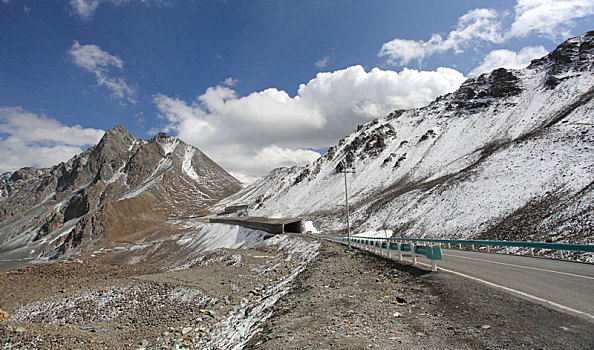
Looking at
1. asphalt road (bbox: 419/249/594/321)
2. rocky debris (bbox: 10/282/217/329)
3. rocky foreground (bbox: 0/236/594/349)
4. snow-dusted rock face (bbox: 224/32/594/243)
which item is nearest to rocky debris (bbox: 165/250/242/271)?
rocky foreground (bbox: 0/236/594/349)

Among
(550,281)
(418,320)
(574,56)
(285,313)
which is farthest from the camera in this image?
Result: (574,56)

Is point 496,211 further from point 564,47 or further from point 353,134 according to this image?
point 353,134

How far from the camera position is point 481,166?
49.5 m

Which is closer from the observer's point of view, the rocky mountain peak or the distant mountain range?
the distant mountain range

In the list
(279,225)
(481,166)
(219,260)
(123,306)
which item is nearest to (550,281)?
(123,306)

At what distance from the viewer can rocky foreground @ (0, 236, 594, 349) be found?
248 inches

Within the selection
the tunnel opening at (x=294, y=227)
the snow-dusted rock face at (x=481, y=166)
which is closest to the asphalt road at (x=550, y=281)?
the snow-dusted rock face at (x=481, y=166)

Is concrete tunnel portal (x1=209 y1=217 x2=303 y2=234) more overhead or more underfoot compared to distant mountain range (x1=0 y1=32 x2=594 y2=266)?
more underfoot

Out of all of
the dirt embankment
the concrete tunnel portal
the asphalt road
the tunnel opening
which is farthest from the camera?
the tunnel opening

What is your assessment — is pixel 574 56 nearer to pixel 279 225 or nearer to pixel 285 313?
pixel 279 225

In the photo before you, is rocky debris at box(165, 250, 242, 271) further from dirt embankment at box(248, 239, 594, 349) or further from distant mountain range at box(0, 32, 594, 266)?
distant mountain range at box(0, 32, 594, 266)

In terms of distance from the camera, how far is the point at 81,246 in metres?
101

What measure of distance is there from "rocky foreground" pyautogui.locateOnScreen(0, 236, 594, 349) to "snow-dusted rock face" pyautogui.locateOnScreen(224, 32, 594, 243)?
20.2 metres

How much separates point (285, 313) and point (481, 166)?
165ft
